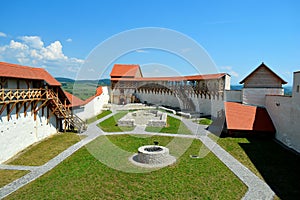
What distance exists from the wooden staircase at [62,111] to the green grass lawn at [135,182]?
5.92 meters

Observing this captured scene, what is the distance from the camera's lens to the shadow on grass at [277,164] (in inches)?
317

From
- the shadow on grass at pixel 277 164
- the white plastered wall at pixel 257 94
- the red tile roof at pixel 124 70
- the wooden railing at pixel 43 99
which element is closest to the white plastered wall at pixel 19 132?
the wooden railing at pixel 43 99

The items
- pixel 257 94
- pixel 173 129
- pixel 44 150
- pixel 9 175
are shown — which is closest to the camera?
pixel 9 175

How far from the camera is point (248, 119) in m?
16.8

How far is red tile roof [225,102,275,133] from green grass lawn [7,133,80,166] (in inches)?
462

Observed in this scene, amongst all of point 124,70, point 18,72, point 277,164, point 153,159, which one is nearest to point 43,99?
point 18,72

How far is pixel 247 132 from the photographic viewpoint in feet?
52.3

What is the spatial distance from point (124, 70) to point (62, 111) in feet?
78.0

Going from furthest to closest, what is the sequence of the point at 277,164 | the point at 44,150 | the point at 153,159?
the point at 44,150
the point at 277,164
the point at 153,159

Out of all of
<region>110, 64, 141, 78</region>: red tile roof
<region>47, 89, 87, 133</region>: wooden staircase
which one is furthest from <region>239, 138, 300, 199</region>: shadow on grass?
<region>110, 64, 141, 78</region>: red tile roof

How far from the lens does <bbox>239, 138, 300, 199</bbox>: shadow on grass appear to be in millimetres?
8047

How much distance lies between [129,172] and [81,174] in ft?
6.86

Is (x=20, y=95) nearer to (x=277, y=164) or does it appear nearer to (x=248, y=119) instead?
(x=277, y=164)

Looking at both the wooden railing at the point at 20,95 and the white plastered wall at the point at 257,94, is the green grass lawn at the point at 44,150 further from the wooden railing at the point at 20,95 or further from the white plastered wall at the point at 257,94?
the white plastered wall at the point at 257,94
